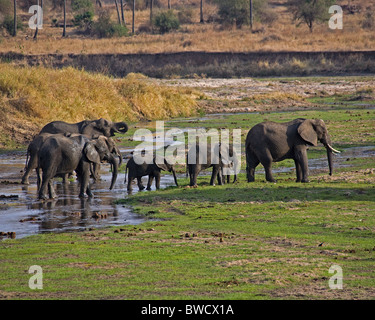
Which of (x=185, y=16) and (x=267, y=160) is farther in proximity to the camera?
(x=185, y=16)

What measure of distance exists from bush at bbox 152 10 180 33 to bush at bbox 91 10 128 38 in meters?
4.26

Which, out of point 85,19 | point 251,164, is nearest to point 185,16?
point 85,19

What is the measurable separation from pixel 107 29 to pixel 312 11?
24409 mm

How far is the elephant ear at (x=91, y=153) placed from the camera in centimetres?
1816

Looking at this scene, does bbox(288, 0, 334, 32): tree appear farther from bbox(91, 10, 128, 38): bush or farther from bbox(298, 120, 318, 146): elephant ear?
bbox(298, 120, 318, 146): elephant ear

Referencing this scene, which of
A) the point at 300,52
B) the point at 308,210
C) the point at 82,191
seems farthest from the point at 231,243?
the point at 300,52

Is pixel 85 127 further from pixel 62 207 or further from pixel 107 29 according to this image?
pixel 107 29

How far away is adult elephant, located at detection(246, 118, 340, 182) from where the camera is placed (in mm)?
18797

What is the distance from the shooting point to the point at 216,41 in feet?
259

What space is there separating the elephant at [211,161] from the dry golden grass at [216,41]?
168 feet

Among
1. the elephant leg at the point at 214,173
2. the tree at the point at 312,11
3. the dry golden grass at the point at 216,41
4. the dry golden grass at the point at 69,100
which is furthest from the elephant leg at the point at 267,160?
the tree at the point at 312,11

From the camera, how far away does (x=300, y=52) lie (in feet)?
237

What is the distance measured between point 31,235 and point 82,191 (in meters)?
4.42

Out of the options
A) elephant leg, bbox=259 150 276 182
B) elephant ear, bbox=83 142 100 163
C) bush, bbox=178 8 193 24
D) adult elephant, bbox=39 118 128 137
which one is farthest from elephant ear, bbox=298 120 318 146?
bush, bbox=178 8 193 24
